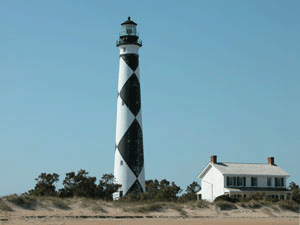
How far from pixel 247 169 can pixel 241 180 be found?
1464mm

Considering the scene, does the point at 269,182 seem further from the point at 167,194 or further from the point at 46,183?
the point at 46,183

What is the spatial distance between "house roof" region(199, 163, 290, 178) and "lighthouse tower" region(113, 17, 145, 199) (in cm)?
958

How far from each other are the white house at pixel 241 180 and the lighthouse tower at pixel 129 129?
353 inches

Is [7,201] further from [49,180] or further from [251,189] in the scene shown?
[251,189]

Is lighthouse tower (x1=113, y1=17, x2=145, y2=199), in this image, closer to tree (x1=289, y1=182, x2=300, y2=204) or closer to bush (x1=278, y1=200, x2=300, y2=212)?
bush (x1=278, y1=200, x2=300, y2=212)

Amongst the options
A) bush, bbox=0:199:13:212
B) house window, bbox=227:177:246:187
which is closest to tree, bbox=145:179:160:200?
house window, bbox=227:177:246:187

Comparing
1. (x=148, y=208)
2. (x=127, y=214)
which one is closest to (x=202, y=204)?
(x=148, y=208)

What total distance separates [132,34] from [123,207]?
1704 cm

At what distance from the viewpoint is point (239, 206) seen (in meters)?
36.2

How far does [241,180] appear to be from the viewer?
163 ft

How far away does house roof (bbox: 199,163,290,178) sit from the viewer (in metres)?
49.6

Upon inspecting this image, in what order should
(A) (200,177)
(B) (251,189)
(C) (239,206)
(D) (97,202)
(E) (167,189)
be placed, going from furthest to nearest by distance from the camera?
(A) (200,177), (B) (251,189), (E) (167,189), (C) (239,206), (D) (97,202)

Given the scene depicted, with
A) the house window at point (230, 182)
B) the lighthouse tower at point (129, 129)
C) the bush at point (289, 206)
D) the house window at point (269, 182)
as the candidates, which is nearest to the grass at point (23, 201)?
the lighthouse tower at point (129, 129)

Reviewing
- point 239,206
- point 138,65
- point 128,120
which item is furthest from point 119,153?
point 239,206
